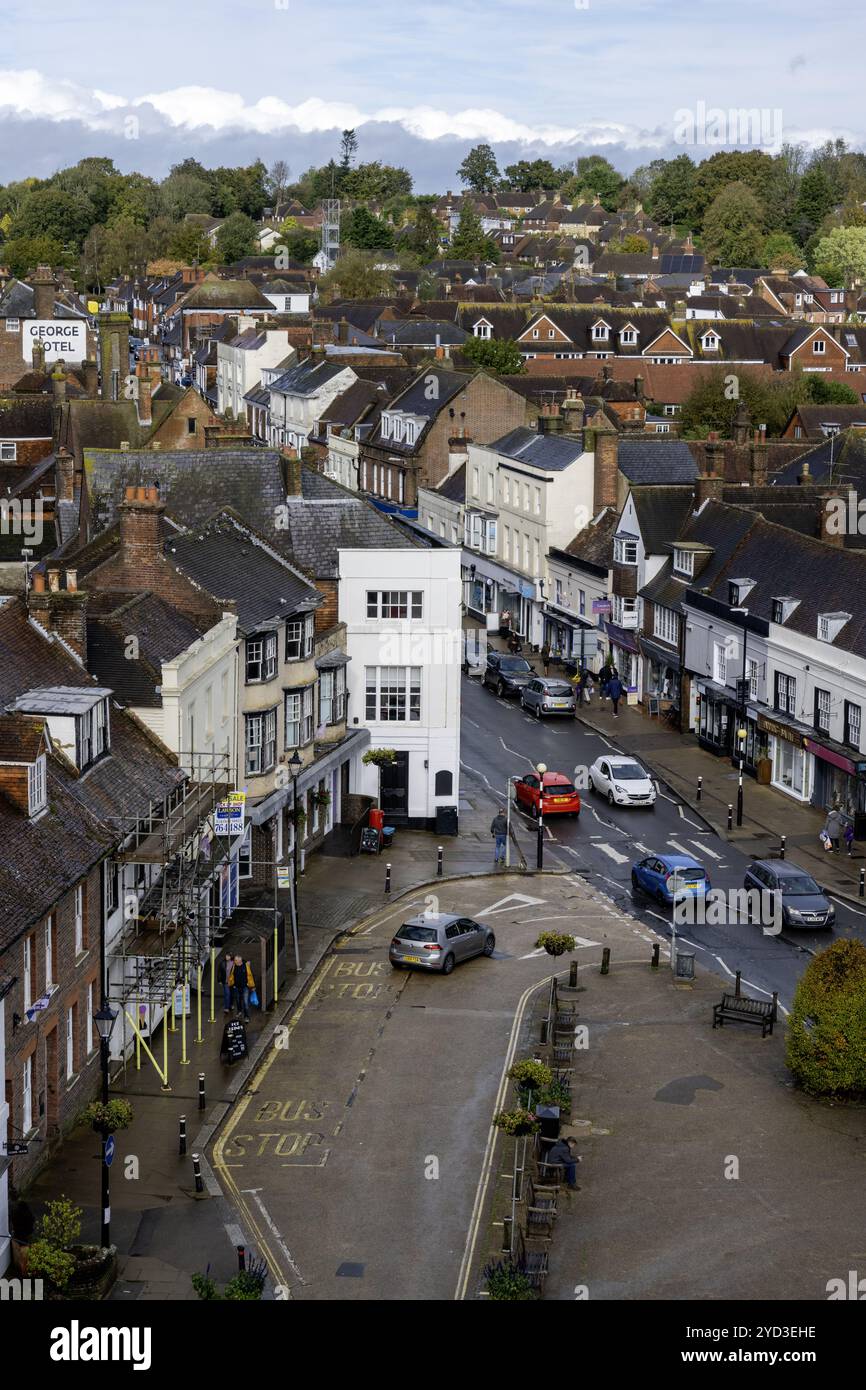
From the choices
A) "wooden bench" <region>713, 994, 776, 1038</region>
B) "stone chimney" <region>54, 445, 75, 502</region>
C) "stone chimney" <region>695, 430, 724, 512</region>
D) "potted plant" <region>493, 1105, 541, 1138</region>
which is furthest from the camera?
"stone chimney" <region>695, 430, 724, 512</region>

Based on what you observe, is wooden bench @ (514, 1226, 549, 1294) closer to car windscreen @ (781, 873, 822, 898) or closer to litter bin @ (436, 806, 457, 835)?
Result: car windscreen @ (781, 873, 822, 898)

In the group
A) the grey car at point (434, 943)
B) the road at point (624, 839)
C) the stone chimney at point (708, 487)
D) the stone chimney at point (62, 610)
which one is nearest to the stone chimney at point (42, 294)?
the road at point (624, 839)

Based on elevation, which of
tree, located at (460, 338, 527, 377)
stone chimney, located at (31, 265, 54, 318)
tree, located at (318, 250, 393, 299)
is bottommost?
tree, located at (460, 338, 527, 377)

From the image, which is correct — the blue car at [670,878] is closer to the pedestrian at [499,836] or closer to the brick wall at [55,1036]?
the pedestrian at [499,836]

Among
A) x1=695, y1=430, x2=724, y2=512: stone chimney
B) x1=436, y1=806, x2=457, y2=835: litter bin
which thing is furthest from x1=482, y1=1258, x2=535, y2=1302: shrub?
x1=695, y1=430, x2=724, y2=512: stone chimney

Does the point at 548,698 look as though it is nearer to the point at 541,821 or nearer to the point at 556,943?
the point at 541,821

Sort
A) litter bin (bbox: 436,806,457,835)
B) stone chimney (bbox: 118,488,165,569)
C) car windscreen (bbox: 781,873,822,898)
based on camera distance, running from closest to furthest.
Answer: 1. stone chimney (bbox: 118,488,165,569)
2. car windscreen (bbox: 781,873,822,898)
3. litter bin (bbox: 436,806,457,835)
